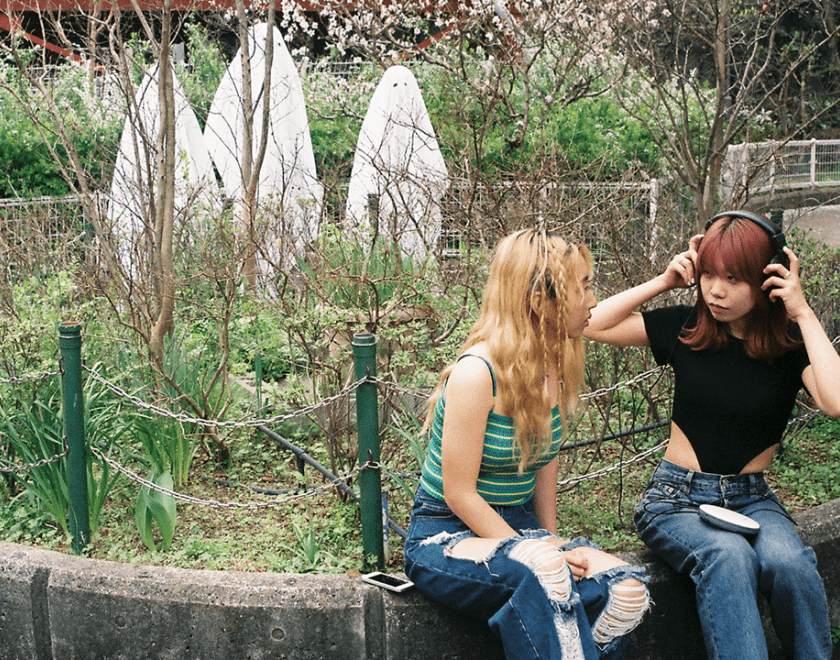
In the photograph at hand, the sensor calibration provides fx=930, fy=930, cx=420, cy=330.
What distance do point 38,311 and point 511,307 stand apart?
3001 mm

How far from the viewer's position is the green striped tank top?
103 inches

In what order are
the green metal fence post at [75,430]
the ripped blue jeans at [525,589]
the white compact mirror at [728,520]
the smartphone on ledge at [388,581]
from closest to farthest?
the ripped blue jeans at [525,589]
the white compact mirror at [728,520]
the smartphone on ledge at [388,581]
the green metal fence post at [75,430]

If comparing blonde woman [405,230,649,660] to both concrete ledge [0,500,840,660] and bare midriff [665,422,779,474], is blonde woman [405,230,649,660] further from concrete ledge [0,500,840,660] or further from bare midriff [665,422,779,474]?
bare midriff [665,422,779,474]

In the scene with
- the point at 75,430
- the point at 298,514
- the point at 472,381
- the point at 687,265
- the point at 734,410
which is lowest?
the point at 298,514

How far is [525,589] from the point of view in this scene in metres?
2.41

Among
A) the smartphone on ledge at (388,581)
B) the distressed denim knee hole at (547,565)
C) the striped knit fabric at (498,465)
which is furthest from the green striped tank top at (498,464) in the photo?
the smartphone on ledge at (388,581)

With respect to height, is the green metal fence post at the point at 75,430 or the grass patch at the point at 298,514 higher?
the green metal fence post at the point at 75,430

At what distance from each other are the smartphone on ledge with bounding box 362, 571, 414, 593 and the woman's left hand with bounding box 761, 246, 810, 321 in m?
1.40

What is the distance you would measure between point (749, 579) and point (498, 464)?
0.76 meters

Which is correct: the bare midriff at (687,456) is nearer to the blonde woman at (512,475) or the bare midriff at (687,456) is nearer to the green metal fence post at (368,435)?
the blonde woman at (512,475)

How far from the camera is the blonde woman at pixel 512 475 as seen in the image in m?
2.46

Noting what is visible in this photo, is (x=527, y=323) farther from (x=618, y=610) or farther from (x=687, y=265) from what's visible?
(x=618, y=610)

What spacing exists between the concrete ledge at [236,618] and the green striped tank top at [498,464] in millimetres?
417

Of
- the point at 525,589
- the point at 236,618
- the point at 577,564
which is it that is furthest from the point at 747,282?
the point at 236,618
